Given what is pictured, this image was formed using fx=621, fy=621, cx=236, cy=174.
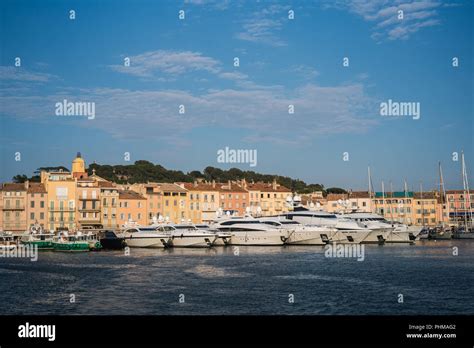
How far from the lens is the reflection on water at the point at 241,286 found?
23.4 meters

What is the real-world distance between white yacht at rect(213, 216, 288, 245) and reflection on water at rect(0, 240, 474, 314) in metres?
18.4

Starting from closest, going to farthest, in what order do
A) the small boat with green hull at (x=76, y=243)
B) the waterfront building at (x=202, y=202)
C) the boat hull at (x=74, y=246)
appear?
the boat hull at (x=74, y=246), the small boat with green hull at (x=76, y=243), the waterfront building at (x=202, y=202)

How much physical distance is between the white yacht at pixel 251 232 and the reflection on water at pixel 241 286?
726 inches

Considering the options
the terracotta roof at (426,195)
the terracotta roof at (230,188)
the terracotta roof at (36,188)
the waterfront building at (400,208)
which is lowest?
the waterfront building at (400,208)

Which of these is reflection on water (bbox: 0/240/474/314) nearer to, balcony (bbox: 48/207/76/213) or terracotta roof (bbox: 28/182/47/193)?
balcony (bbox: 48/207/76/213)

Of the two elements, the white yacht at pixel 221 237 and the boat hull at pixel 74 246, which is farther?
the white yacht at pixel 221 237

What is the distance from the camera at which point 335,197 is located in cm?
10694

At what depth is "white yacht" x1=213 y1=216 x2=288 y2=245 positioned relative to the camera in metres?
63.7

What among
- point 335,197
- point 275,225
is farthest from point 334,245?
point 335,197

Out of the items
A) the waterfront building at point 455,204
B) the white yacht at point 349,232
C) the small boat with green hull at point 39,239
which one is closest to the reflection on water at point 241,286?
the small boat with green hull at point 39,239

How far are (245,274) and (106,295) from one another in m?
9.94

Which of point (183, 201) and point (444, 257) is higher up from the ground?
point (183, 201)

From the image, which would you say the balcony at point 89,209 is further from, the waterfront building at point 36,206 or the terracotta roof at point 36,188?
the terracotta roof at point 36,188
